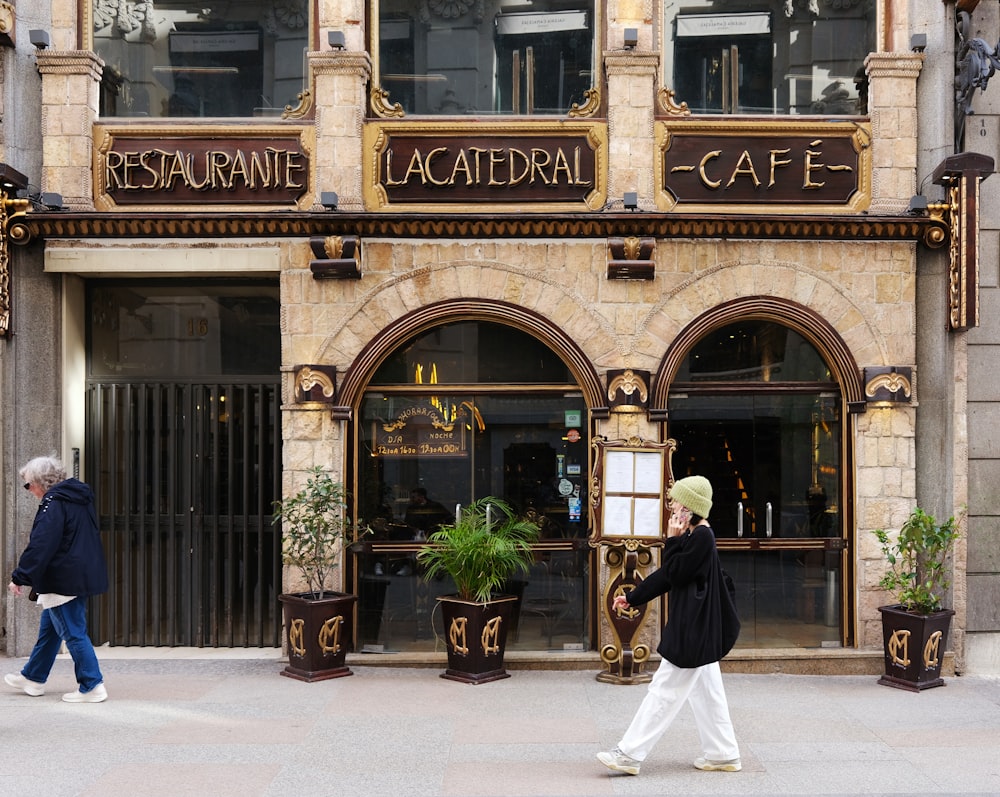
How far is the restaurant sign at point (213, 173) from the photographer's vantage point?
31.6 ft

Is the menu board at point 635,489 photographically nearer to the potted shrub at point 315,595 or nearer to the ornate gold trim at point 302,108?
the potted shrub at point 315,595

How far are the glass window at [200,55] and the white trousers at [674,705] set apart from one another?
6.40 metres

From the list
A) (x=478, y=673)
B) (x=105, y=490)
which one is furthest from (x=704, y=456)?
(x=105, y=490)

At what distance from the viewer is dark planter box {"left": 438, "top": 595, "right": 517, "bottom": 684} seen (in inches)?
346

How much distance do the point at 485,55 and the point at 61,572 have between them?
586cm

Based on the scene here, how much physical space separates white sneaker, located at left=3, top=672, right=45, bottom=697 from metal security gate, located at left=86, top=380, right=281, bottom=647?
1759 millimetres

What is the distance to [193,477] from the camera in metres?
10.1

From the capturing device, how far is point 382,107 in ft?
31.9

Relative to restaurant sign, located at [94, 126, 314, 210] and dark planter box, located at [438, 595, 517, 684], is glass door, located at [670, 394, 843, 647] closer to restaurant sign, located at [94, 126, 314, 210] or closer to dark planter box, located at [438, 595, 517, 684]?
dark planter box, located at [438, 595, 517, 684]

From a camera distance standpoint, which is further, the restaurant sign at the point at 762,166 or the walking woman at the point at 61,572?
the restaurant sign at the point at 762,166

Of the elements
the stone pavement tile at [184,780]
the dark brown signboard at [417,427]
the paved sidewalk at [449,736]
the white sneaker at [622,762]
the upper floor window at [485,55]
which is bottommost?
the paved sidewalk at [449,736]

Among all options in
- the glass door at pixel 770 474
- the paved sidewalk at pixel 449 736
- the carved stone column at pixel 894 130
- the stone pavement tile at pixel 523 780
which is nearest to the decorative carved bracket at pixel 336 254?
the glass door at pixel 770 474

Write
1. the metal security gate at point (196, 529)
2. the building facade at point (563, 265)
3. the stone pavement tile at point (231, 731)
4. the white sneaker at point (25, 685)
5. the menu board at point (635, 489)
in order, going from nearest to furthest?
the stone pavement tile at point (231, 731) < the white sneaker at point (25, 685) < the menu board at point (635, 489) < the building facade at point (563, 265) < the metal security gate at point (196, 529)

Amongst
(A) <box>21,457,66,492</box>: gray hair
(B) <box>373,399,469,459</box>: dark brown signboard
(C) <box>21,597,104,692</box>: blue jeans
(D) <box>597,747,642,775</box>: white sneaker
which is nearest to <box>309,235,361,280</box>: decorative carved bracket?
(B) <box>373,399,469,459</box>: dark brown signboard
